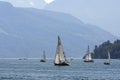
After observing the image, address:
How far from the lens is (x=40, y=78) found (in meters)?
142

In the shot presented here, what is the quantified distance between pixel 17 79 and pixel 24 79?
1532 millimetres

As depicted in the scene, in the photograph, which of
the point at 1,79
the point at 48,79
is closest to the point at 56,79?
the point at 48,79

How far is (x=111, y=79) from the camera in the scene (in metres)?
142

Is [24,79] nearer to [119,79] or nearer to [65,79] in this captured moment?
[65,79]

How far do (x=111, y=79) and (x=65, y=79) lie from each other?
10717mm

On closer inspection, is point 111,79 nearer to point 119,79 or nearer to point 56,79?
point 119,79

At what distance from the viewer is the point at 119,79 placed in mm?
140250

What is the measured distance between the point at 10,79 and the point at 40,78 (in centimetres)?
718

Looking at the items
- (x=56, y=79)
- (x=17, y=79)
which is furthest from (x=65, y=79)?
(x=17, y=79)

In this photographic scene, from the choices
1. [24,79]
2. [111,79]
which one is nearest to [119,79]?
[111,79]

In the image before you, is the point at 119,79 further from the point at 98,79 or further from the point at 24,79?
the point at 24,79

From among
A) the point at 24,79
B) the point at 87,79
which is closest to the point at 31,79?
the point at 24,79

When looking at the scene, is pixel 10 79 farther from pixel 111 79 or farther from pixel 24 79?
pixel 111 79

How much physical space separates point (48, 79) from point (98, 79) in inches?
442
